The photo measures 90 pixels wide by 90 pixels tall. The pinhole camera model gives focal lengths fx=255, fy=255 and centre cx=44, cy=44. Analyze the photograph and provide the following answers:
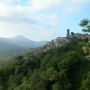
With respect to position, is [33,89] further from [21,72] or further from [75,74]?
[21,72]

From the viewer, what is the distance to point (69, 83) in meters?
115

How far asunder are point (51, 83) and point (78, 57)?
21.3m

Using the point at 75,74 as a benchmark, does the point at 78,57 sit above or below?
above

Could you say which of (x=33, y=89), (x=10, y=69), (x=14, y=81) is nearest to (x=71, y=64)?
(x=33, y=89)

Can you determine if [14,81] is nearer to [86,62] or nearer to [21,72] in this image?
[21,72]

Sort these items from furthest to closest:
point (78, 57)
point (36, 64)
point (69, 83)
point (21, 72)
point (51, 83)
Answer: point (36, 64)
point (21, 72)
point (78, 57)
point (51, 83)
point (69, 83)

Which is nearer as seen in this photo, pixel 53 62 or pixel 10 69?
pixel 53 62

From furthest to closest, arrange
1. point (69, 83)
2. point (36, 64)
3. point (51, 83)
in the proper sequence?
point (36, 64)
point (51, 83)
point (69, 83)

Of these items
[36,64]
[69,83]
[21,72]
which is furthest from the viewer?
[36,64]

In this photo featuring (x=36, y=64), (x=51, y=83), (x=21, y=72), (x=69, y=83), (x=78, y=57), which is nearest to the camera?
(x=69, y=83)

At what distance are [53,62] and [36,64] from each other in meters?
26.7

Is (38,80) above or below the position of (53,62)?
below

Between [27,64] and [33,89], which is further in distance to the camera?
[27,64]

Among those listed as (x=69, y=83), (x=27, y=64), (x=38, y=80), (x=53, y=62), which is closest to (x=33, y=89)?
(x=38, y=80)
